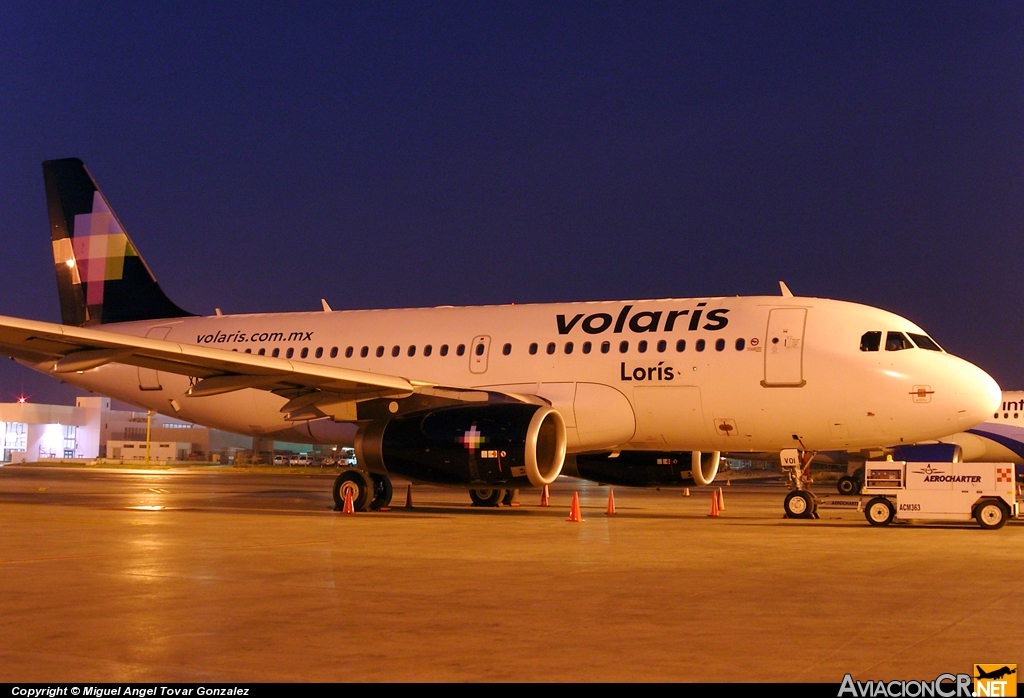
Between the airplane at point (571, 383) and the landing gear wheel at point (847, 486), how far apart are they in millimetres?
15077

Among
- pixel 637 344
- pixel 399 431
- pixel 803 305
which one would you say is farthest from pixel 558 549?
pixel 803 305

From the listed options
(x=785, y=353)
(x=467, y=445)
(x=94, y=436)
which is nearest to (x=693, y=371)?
(x=785, y=353)

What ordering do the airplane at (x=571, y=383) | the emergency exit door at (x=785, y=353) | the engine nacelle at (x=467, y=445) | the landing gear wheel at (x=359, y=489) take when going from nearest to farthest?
the engine nacelle at (x=467, y=445), the airplane at (x=571, y=383), the emergency exit door at (x=785, y=353), the landing gear wheel at (x=359, y=489)

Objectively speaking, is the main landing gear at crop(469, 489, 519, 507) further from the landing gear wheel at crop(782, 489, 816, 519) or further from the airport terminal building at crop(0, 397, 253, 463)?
the airport terminal building at crop(0, 397, 253, 463)

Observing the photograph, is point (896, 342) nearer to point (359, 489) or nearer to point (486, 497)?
point (486, 497)

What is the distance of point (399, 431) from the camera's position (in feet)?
58.3

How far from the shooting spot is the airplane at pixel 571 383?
17328 millimetres

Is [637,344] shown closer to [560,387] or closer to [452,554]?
[560,387]

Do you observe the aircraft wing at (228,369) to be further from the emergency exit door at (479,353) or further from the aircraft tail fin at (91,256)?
the aircraft tail fin at (91,256)

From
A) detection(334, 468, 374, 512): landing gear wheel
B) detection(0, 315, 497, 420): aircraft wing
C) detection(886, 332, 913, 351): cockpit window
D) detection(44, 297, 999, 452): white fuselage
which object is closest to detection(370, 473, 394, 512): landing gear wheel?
detection(334, 468, 374, 512): landing gear wheel

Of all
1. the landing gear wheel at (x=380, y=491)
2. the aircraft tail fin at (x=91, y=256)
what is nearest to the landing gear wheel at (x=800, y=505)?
the landing gear wheel at (x=380, y=491)

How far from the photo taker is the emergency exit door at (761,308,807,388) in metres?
17.9

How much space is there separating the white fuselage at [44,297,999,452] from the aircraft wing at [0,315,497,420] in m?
1.72

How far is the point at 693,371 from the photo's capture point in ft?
60.7
